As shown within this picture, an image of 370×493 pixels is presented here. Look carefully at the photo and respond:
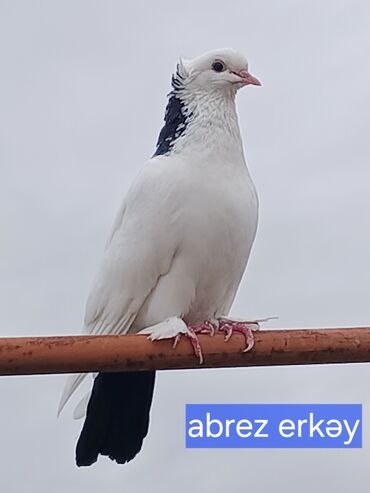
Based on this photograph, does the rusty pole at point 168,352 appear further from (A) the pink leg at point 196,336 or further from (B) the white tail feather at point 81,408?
(B) the white tail feather at point 81,408

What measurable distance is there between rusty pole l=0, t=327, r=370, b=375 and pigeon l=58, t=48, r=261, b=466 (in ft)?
1.51

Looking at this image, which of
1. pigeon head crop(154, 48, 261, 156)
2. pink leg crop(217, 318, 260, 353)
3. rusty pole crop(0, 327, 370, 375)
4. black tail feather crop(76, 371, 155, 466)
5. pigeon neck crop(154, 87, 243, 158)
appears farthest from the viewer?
pigeon head crop(154, 48, 261, 156)

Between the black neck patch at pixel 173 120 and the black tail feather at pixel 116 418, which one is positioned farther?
the black neck patch at pixel 173 120

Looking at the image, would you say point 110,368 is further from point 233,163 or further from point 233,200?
point 233,163

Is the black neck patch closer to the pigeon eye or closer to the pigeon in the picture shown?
the pigeon

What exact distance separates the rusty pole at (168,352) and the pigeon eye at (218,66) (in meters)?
1.40

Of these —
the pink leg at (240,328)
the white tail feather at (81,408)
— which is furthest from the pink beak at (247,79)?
the white tail feather at (81,408)

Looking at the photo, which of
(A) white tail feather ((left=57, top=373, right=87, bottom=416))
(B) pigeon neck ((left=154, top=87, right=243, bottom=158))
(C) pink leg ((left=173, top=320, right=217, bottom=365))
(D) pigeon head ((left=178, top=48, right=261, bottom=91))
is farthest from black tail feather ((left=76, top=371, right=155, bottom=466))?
(D) pigeon head ((left=178, top=48, right=261, bottom=91))

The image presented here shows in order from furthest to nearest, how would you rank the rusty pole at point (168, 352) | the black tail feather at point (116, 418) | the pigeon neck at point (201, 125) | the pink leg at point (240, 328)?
the pigeon neck at point (201, 125)
the black tail feather at point (116, 418)
the pink leg at point (240, 328)
the rusty pole at point (168, 352)

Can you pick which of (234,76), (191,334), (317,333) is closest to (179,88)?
(234,76)

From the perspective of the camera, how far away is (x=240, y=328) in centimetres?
302

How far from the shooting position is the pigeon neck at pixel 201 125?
3555mm

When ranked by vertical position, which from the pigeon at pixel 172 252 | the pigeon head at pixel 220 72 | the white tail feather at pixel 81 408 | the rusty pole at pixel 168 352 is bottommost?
the rusty pole at pixel 168 352

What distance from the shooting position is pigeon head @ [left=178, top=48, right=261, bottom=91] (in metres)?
3.74
